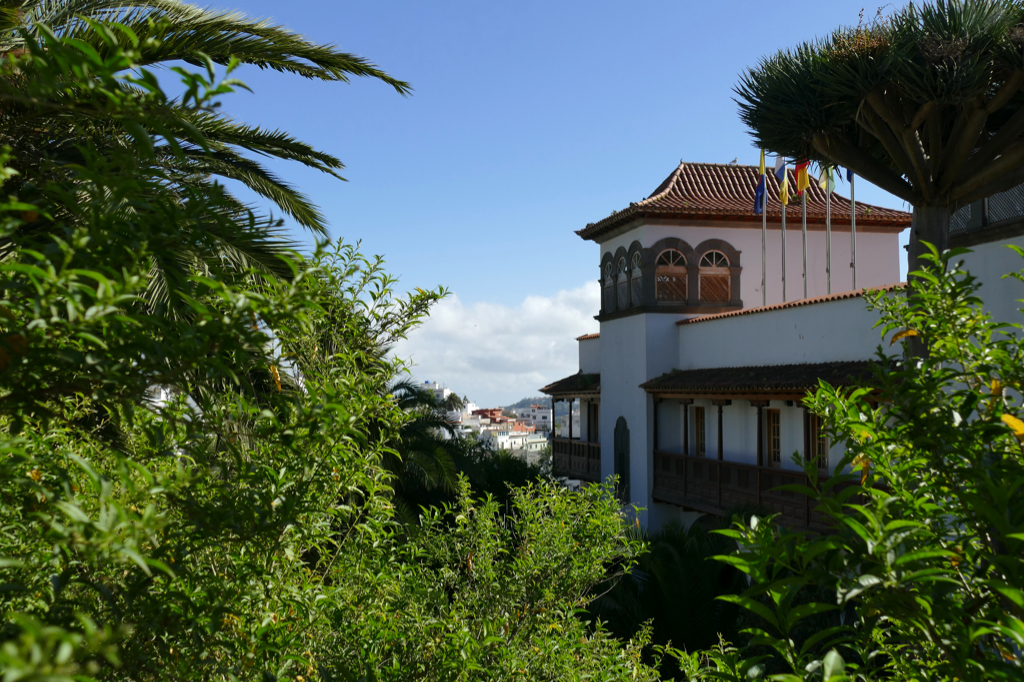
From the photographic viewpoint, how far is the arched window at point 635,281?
20188 mm

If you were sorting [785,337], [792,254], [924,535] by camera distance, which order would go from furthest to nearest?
1. [792,254]
2. [785,337]
3. [924,535]

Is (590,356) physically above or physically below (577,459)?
above

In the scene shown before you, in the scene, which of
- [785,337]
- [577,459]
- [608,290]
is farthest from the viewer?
[577,459]

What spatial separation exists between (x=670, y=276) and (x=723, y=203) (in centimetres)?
316

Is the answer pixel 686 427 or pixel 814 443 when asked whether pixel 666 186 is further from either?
pixel 814 443

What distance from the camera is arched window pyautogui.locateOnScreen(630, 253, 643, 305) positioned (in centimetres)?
2019

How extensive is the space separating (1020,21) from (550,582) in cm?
920

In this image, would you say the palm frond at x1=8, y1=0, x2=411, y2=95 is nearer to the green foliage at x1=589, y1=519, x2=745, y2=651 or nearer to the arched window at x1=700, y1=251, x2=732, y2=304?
the green foliage at x1=589, y1=519, x2=745, y2=651

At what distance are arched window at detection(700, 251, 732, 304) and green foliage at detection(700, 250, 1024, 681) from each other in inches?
697

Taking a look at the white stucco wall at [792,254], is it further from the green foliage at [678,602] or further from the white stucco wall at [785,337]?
the green foliage at [678,602]

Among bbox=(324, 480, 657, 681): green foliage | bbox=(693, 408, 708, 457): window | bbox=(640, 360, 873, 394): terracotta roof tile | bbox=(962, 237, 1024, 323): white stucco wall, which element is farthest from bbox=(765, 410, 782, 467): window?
bbox=(324, 480, 657, 681): green foliage

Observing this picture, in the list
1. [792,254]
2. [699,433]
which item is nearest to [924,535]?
[699,433]

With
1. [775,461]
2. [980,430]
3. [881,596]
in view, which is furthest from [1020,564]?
[775,461]

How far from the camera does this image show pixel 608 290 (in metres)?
22.3
